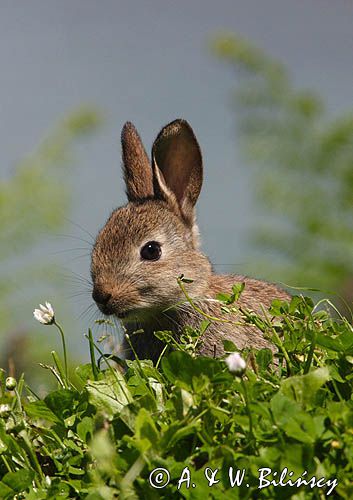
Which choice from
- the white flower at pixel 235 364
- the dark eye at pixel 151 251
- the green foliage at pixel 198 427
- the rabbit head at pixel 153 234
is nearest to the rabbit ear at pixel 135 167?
the rabbit head at pixel 153 234

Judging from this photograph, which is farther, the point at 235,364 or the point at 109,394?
the point at 109,394

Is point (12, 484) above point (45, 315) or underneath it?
underneath

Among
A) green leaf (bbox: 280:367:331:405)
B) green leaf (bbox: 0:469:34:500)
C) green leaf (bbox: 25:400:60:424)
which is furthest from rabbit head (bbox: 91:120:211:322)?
green leaf (bbox: 280:367:331:405)

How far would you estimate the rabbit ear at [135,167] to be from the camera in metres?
6.06

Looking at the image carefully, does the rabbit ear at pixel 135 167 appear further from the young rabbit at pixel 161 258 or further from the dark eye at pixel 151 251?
the dark eye at pixel 151 251

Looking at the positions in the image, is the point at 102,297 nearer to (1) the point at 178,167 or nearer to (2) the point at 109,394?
(1) the point at 178,167

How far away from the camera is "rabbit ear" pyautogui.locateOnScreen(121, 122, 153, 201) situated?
6.06 m

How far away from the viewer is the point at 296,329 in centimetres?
300

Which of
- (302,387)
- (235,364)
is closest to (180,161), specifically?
(302,387)

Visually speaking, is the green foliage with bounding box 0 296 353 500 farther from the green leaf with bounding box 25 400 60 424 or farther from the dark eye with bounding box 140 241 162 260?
the dark eye with bounding box 140 241 162 260

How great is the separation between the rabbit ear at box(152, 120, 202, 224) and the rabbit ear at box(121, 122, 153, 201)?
17 centimetres

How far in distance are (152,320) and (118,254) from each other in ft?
1.57

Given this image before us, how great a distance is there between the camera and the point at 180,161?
593 centimetres

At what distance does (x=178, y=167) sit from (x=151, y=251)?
0.75m
